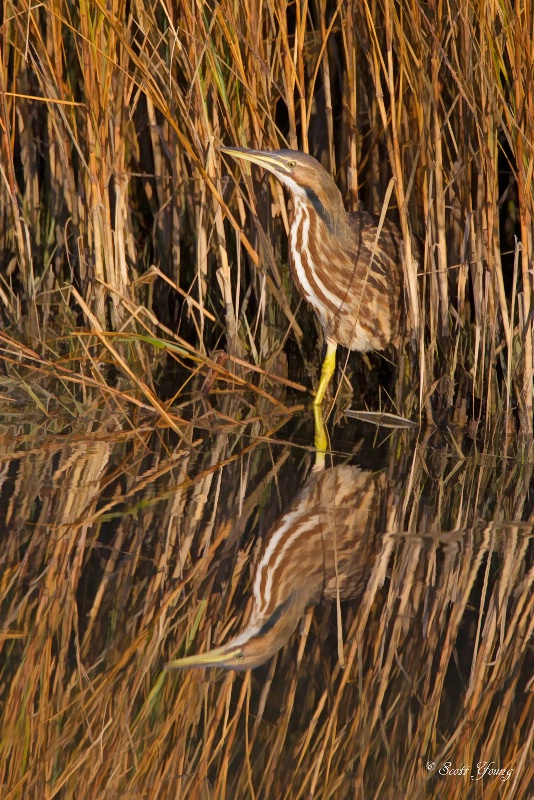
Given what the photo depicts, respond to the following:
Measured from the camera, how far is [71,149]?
11.8 feet

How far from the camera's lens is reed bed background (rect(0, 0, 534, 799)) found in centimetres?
163

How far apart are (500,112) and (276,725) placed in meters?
1.69

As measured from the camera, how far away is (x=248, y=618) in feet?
6.29

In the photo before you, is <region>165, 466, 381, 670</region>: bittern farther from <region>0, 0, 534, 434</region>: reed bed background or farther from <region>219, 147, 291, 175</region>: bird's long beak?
<region>219, 147, 291, 175</region>: bird's long beak

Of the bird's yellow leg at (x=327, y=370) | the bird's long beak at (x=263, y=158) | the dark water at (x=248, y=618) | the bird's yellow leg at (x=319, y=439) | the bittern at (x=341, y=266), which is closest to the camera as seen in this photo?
the dark water at (x=248, y=618)

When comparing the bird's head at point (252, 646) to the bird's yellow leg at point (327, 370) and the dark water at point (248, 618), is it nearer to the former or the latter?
the dark water at point (248, 618)

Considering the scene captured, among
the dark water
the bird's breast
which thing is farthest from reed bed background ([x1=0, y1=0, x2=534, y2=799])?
the bird's breast

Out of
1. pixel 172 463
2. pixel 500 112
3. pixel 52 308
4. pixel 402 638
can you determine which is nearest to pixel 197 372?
pixel 172 463

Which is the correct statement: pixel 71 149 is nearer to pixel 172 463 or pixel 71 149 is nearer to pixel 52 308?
pixel 52 308

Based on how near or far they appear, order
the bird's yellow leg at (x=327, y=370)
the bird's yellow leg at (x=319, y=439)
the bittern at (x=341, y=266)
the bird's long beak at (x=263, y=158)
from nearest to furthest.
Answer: the bird's yellow leg at (x=319, y=439) < the bird's long beak at (x=263, y=158) < the bittern at (x=341, y=266) < the bird's yellow leg at (x=327, y=370)

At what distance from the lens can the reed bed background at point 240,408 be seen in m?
1.63

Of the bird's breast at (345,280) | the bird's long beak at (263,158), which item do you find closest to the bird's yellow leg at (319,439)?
the bird's breast at (345,280)

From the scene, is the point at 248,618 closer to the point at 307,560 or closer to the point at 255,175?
the point at 307,560
